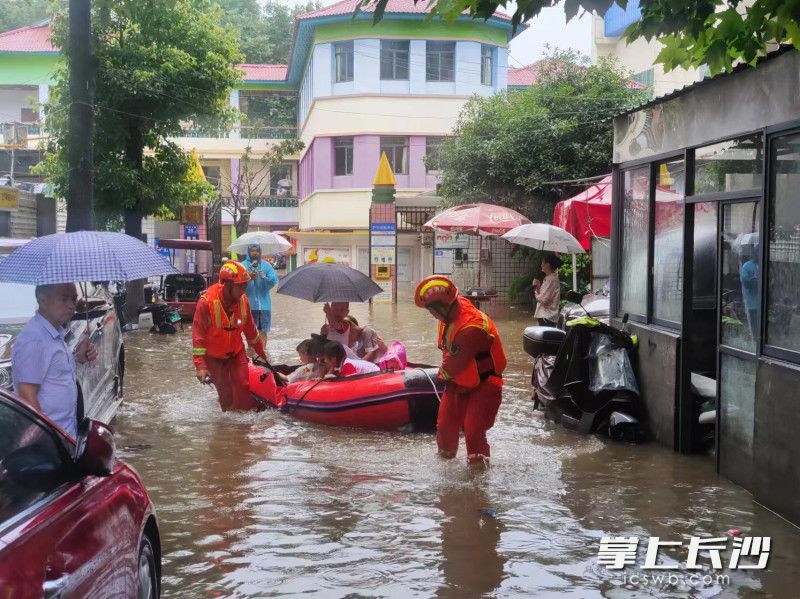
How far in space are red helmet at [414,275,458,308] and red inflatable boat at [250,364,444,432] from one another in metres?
2.22

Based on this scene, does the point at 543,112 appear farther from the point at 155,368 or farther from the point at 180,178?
the point at 155,368

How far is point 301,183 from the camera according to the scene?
163 ft

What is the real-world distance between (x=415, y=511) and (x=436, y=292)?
5.61 ft

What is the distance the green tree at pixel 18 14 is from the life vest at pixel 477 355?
61999mm

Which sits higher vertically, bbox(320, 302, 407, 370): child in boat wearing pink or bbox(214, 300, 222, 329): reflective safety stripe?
bbox(214, 300, 222, 329): reflective safety stripe

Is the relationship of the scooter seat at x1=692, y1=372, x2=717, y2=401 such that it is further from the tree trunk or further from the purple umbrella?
the tree trunk

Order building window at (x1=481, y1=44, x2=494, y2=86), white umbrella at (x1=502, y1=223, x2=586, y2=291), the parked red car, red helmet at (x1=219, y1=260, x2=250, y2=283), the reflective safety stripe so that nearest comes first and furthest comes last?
A: the parked red car, red helmet at (x1=219, y1=260, x2=250, y2=283), the reflective safety stripe, white umbrella at (x1=502, y1=223, x2=586, y2=291), building window at (x1=481, y1=44, x2=494, y2=86)

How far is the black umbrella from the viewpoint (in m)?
11.2

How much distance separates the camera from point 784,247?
7188mm

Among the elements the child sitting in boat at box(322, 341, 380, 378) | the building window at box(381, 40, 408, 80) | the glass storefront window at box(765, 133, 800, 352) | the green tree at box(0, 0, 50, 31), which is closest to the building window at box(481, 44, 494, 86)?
the building window at box(381, 40, 408, 80)

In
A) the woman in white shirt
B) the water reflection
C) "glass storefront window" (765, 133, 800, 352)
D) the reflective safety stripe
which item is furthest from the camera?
the woman in white shirt

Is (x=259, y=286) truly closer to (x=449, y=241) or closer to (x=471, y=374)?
(x=471, y=374)

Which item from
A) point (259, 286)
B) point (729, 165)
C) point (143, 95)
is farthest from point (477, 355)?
point (143, 95)

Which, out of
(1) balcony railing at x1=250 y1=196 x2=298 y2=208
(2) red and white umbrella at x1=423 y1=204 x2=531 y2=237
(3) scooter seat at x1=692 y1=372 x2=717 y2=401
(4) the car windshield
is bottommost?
(3) scooter seat at x1=692 y1=372 x2=717 y2=401
